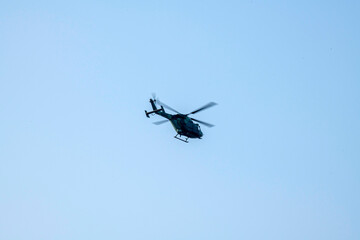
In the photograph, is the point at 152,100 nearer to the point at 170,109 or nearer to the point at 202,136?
the point at 170,109

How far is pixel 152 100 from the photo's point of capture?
206ft

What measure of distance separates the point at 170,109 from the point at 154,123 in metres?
1.99

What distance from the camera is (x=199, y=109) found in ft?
204

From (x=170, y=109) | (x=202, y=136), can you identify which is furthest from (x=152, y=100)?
(x=202, y=136)

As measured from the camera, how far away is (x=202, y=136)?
66.0m

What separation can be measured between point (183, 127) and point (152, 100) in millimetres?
3832

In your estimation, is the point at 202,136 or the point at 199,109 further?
the point at 202,136

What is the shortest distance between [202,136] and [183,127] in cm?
392

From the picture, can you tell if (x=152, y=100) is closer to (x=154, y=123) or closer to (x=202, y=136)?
(x=154, y=123)

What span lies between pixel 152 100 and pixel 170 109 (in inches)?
80.5

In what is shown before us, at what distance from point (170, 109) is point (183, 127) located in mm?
2134

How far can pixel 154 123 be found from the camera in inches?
2457

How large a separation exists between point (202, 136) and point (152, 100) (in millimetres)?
6649
